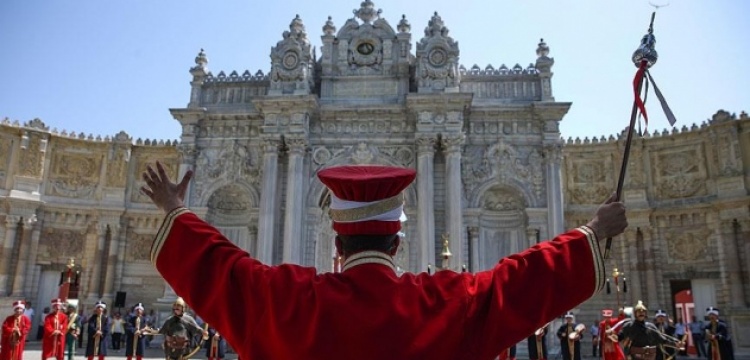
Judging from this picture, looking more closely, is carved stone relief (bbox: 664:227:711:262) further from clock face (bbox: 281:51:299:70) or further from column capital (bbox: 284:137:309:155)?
clock face (bbox: 281:51:299:70)

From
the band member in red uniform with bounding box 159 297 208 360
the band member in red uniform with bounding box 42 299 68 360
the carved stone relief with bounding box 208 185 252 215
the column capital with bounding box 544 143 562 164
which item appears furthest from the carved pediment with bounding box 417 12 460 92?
Result: the band member in red uniform with bounding box 42 299 68 360

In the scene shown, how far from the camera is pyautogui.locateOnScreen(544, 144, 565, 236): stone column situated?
19.4 meters

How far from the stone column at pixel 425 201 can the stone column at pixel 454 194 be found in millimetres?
485

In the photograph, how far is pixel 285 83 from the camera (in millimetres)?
20875

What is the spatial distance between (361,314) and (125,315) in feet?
74.3

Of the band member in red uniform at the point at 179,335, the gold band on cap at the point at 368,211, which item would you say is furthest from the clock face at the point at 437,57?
the gold band on cap at the point at 368,211

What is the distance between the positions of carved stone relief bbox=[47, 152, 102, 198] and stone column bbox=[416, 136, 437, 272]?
43.8 feet

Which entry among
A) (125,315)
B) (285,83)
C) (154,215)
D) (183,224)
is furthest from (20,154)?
(183,224)

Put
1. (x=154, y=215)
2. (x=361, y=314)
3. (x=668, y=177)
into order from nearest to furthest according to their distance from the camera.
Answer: (x=361, y=314) → (x=668, y=177) → (x=154, y=215)

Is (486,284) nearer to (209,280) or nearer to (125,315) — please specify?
(209,280)

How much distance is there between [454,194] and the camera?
19391 mm

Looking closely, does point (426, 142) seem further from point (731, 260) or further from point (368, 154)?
point (731, 260)

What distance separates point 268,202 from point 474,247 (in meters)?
7.20

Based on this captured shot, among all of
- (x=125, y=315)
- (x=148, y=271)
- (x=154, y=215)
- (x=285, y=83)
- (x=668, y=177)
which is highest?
(x=285, y=83)
